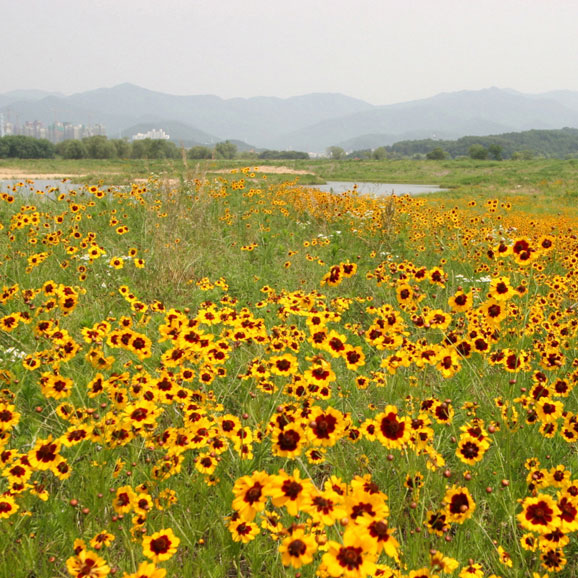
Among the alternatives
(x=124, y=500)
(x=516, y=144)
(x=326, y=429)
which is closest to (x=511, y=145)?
(x=516, y=144)

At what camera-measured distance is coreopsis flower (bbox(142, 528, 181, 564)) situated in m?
1.33

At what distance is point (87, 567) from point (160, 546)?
0.95 ft

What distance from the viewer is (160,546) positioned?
53.6 inches

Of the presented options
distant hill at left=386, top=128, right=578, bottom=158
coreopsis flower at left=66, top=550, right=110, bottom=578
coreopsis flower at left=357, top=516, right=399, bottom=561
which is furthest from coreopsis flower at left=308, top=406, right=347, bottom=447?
distant hill at left=386, top=128, right=578, bottom=158

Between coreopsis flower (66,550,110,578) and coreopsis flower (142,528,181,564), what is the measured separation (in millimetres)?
220

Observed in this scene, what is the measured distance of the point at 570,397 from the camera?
3.00 metres

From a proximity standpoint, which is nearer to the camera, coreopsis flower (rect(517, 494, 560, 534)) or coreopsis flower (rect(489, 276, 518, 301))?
coreopsis flower (rect(517, 494, 560, 534))

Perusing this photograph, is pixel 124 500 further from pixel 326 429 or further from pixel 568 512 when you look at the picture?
pixel 568 512

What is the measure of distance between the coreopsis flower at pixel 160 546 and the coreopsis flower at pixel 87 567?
0.72ft

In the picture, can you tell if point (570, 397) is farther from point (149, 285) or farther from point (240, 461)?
point (149, 285)

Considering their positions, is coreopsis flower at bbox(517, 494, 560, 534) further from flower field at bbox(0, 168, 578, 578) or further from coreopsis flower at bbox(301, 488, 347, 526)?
coreopsis flower at bbox(301, 488, 347, 526)

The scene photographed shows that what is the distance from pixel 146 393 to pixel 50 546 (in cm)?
70

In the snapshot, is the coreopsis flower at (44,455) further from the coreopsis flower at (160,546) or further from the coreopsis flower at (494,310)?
the coreopsis flower at (494,310)

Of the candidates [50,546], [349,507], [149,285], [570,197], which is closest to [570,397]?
[349,507]
